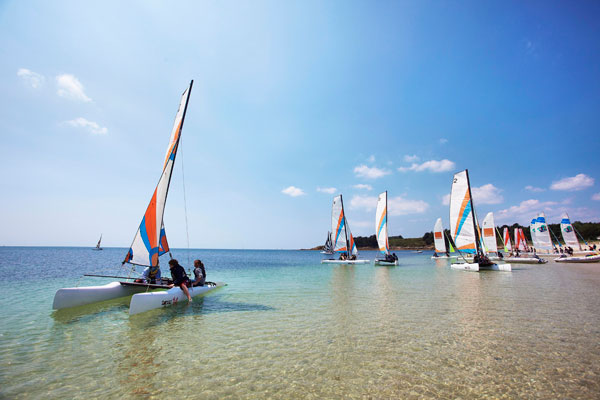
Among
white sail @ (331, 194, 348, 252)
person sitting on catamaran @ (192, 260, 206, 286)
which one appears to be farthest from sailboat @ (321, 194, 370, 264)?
person sitting on catamaran @ (192, 260, 206, 286)

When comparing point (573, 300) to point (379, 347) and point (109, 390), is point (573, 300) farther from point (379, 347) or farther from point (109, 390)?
point (109, 390)

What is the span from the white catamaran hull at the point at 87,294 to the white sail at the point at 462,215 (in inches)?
1154

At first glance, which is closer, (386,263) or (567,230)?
(386,263)

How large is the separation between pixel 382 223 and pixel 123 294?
32.9 metres

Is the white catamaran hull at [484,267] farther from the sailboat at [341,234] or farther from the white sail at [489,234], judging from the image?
the white sail at [489,234]

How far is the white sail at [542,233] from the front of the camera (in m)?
46.8

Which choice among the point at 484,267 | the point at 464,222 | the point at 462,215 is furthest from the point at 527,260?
the point at 462,215

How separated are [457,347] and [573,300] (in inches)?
394

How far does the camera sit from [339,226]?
41562 millimetres

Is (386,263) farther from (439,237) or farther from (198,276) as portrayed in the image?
(198,276)

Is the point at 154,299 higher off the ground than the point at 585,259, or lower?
lower

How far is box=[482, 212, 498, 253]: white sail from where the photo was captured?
43438 mm

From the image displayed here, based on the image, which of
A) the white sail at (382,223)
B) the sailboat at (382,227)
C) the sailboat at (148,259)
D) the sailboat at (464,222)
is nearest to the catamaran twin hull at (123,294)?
the sailboat at (148,259)

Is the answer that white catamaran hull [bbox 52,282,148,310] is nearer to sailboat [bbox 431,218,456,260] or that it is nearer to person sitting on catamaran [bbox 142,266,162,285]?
person sitting on catamaran [bbox 142,266,162,285]
